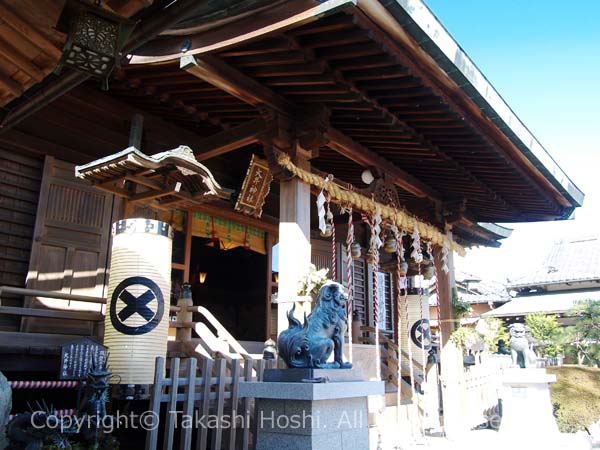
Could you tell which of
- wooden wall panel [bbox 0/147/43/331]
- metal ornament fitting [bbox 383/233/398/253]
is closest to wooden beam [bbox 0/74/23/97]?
wooden wall panel [bbox 0/147/43/331]

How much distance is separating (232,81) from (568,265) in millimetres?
28475

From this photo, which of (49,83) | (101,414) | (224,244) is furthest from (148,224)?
(224,244)

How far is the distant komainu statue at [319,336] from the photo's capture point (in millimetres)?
4421

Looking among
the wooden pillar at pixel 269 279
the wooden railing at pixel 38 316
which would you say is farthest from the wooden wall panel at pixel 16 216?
the wooden pillar at pixel 269 279

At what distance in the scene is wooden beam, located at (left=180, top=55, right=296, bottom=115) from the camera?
18.3ft

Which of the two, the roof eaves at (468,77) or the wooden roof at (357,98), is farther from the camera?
the wooden roof at (357,98)

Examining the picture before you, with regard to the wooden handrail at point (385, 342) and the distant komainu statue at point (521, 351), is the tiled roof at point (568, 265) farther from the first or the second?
the distant komainu statue at point (521, 351)

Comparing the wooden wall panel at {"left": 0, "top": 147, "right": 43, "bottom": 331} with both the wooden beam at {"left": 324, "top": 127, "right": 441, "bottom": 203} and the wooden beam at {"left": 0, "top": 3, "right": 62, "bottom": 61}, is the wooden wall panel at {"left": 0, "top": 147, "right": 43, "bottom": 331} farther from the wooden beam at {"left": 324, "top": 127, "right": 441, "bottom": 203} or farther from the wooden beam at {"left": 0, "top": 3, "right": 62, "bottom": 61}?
the wooden beam at {"left": 324, "top": 127, "right": 441, "bottom": 203}

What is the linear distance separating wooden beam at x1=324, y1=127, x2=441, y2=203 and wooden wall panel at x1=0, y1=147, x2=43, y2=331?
4372mm

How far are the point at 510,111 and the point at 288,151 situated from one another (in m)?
3.23

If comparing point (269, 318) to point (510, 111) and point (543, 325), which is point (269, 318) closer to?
point (510, 111)

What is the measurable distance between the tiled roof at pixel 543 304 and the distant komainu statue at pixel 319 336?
23.6m

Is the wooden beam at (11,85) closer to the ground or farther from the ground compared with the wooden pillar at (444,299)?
farther from the ground

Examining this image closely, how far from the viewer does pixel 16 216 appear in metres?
7.18
